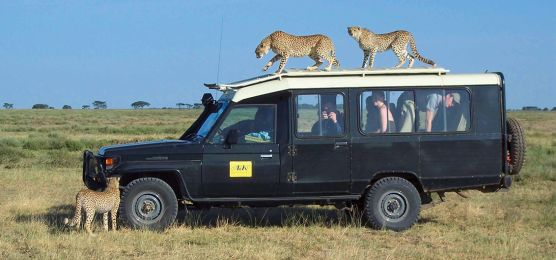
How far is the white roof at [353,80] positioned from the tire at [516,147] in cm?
62

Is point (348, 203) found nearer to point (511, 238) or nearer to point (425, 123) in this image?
point (425, 123)

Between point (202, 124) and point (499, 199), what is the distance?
18.9 ft

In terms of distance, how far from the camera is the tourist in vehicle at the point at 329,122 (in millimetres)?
9875

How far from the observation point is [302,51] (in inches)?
415

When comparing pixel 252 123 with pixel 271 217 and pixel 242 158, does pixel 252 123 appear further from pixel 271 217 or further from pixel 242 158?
pixel 271 217

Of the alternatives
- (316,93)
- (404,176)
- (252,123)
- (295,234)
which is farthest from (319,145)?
(404,176)

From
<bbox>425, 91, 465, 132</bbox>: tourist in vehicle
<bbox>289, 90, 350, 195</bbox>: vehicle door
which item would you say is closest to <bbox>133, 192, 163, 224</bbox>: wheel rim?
<bbox>289, 90, 350, 195</bbox>: vehicle door

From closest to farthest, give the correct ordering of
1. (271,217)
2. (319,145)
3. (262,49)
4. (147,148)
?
1. (147,148)
2. (319,145)
3. (262,49)
4. (271,217)

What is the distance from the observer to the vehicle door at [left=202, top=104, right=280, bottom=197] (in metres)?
9.67

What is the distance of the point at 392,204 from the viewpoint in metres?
10.1

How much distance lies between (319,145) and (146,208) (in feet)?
7.41

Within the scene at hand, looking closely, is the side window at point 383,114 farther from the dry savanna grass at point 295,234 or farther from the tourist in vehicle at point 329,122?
the dry savanna grass at point 295,234

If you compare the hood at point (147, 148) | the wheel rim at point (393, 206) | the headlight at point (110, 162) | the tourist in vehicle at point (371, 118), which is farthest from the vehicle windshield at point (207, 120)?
the wheel rim at point (393, 206)

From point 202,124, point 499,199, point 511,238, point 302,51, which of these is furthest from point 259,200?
point 499,199
